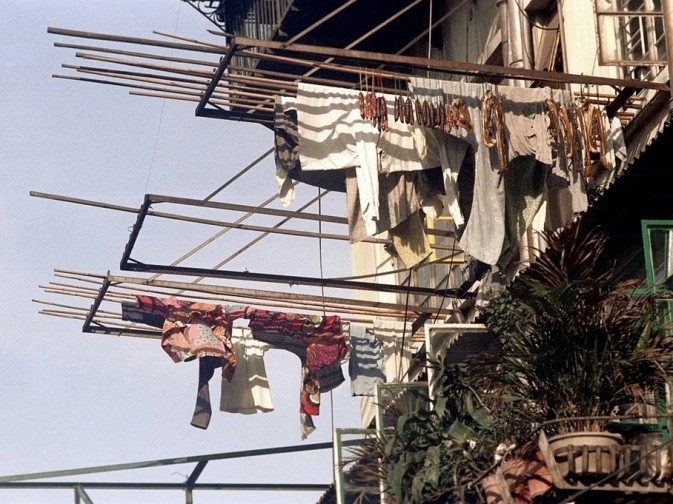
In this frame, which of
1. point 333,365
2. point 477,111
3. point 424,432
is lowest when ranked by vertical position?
point 424,432

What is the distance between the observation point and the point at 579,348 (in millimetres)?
11812

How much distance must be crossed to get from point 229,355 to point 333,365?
1367mm

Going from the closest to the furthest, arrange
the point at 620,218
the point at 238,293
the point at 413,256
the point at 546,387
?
1. the point at 546,387
2. the point at 620,218
3. the point at 413,256
4. the point at 238,293

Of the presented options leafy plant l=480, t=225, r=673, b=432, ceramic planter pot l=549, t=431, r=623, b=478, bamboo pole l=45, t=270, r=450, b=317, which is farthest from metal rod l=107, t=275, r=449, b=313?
ceramic planter pot l=549, t=431, r=623, b=478

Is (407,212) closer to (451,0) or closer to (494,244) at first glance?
(494,244)

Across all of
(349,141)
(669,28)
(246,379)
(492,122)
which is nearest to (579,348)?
(669,28)

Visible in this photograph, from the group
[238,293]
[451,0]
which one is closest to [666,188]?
[238,293]

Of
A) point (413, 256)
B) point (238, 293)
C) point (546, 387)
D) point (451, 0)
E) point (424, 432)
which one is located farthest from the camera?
point (451, 0)

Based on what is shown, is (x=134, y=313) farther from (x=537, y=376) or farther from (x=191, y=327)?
(x=537, y=376)

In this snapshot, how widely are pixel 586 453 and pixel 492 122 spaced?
4489mm

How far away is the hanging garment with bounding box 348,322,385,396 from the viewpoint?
65.7ft

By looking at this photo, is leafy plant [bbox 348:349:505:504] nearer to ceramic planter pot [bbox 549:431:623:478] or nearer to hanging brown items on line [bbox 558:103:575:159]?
ceramic planter pot [bbox 549:431:623:478]

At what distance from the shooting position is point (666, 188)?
13789mm

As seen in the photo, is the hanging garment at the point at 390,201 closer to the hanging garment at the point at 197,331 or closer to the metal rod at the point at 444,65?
the metal rod at the point at 444,65
